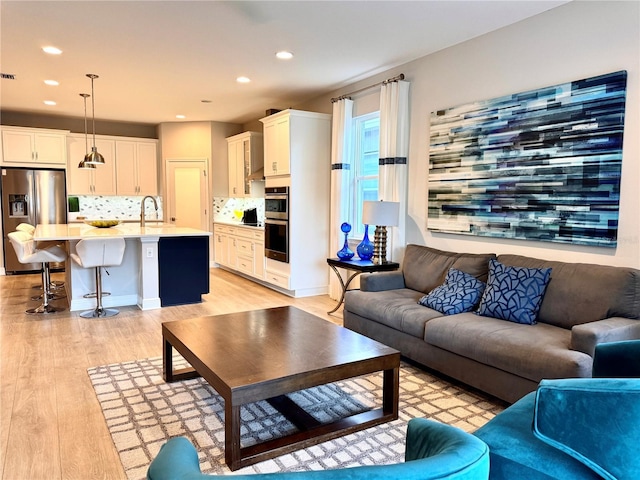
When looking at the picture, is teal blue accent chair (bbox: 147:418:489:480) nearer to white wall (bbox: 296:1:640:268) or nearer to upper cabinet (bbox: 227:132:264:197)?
white wall (bbox: 296:1:640:268)

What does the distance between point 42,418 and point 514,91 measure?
4010 mm

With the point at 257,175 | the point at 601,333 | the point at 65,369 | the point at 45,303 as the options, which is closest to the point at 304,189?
the point at 257,175

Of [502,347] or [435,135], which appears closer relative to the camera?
[502,347]

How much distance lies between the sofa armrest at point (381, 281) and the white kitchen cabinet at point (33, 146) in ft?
20.2

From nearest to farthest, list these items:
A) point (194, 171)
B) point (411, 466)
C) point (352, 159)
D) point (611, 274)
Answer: point (411, 466), point (611, 274), point (352, 159), point (194, 171)

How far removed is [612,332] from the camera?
2.36 m

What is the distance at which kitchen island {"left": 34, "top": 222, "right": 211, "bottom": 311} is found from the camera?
5.03 metres

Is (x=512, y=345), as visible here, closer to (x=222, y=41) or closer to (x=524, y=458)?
(x=524, y=458)

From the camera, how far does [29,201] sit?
719 cm

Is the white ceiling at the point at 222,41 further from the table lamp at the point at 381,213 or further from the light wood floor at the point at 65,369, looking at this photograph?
the light wood floor at the point at 65,369

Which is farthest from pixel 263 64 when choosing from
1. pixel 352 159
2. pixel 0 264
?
pixel 0 264

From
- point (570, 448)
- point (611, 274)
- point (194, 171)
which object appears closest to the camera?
point (570, 448)

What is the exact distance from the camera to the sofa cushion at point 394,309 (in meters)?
3.25

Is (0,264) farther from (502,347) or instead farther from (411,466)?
(411,466)
